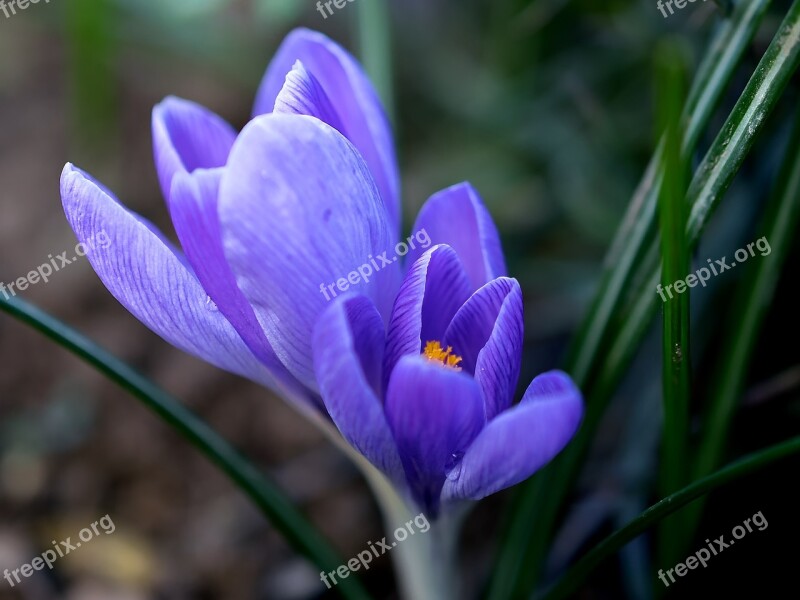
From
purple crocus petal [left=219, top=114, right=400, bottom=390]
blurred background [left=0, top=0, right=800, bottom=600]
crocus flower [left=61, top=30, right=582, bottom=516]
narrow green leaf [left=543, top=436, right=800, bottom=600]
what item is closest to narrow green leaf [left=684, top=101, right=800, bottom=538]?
blurred background [left=0, top=0, right=800, bottom=600]

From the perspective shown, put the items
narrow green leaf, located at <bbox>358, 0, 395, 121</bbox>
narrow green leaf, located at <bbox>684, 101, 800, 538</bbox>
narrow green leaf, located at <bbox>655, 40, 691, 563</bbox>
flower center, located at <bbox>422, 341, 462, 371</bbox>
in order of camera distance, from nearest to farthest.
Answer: narrow green leaf, located at <bbox>655, 40, 691, 563</bbox>
flower center, located at <bbox>422, 341, 462, 371</bbox>
narrow green leaf, located at <bbox>684, 101, 800, 538</bbox>
narrow green leaf, located at <bbox>358, 0, 395, 121</bbox>

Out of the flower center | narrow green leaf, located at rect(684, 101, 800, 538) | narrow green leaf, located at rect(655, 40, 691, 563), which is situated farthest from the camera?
narrow green leaf, located at rect(684, 101, 800, 538)

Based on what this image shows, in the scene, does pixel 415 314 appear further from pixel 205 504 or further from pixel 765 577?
pixel 205 504

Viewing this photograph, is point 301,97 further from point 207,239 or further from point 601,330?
point 601,330

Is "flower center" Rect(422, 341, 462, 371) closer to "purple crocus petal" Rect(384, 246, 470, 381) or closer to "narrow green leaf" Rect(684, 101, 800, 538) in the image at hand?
"purple crocus petal" Rect(384, 246, 470, 381)

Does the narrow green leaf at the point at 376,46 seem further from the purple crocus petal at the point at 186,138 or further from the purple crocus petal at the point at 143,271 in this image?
the purple crocus petal at the point at 143,271

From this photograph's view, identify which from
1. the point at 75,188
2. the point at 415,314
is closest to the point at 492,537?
the point at 415,314

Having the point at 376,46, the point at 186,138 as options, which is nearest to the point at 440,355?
the point at 186,138
